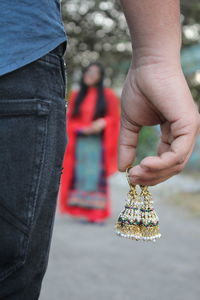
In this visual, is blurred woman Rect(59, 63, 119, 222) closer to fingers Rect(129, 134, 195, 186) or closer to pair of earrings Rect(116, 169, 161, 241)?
pair of earrings Rect(116, 169, 161, 241)

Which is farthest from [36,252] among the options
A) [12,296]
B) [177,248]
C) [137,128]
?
[177,248]

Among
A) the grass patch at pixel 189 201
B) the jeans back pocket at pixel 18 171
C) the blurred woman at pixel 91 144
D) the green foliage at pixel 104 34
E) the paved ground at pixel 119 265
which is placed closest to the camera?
the jeans back pocket at pixel 18 171

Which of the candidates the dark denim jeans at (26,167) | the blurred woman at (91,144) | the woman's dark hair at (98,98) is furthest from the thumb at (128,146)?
the woman's dark hair at (98,98)

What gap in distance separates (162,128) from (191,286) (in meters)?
2.29

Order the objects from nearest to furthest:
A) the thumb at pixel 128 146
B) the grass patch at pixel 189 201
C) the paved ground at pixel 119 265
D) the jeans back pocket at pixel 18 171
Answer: the jeans back pocket at pixel 18 171
the thumb at pixel 128 146
the paved ground at pixel 119 265
the grass patch at pixel 189 201

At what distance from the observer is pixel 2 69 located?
89cm

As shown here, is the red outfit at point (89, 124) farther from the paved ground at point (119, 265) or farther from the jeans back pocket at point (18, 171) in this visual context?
the jeans back pocket at point (18, 171)

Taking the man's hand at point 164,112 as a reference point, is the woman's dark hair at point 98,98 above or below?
above

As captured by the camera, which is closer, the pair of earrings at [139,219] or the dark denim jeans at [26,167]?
the dark denim jeans at [26,167]

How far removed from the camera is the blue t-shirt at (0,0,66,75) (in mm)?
912

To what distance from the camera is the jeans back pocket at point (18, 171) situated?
2.91 ft

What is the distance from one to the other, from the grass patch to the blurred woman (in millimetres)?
1147

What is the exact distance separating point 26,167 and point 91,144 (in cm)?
481

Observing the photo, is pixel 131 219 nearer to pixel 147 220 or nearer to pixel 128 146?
pixel 147 220
